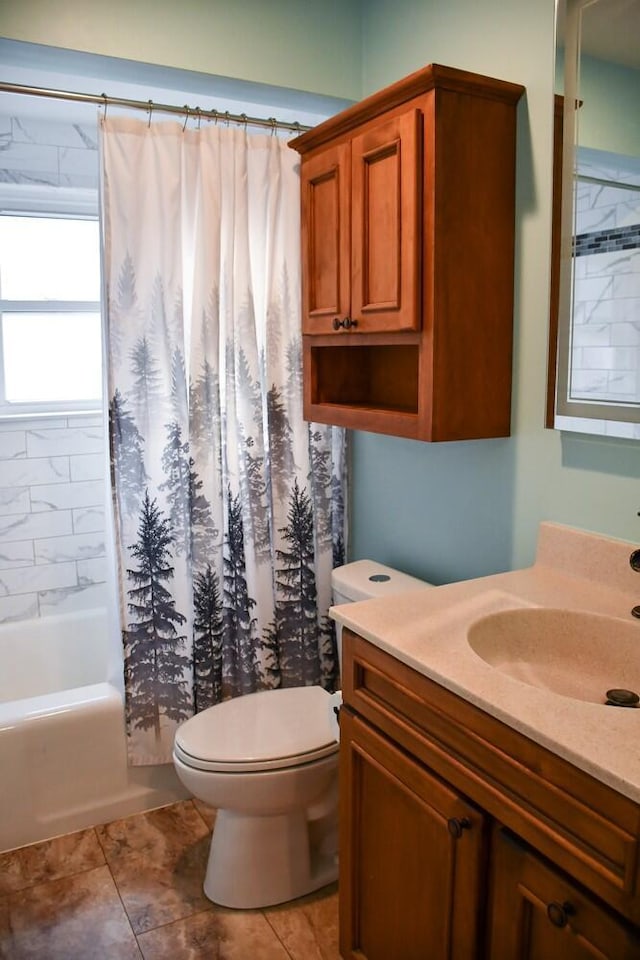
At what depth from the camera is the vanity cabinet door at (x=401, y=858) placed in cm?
133

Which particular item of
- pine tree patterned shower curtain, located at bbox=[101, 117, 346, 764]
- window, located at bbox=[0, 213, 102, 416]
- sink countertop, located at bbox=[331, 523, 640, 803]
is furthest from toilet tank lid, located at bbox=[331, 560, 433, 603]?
window, located at bbox=[0, 213, 102, 416]

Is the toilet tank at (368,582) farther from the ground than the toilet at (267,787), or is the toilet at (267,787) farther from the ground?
the toilet tank at (368,582)

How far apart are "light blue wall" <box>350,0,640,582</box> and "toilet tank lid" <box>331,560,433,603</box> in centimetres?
11

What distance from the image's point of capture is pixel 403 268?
1897mm

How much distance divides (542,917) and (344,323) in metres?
1.46

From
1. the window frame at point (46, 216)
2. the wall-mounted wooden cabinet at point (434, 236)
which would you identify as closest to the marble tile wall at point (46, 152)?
the window frame at point (46, 216)

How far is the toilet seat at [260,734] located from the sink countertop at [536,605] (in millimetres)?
524

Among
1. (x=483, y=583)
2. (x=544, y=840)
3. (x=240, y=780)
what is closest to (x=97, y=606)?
(x=240, y=780)

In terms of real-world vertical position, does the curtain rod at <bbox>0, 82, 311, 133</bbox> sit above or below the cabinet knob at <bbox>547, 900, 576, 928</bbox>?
above

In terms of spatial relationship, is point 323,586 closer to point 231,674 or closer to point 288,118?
point 231,674

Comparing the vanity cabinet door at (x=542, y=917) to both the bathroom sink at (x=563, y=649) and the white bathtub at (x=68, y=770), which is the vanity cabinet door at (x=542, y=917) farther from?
the white bathtub at (x=68, y=770)

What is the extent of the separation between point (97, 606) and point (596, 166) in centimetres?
256

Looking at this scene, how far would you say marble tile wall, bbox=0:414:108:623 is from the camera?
315 centimetres

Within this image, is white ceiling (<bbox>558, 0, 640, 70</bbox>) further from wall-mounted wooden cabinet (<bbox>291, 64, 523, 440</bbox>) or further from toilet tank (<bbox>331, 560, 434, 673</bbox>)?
toilet tank (<bbox>331, 560, 434, 673</bbox>)
